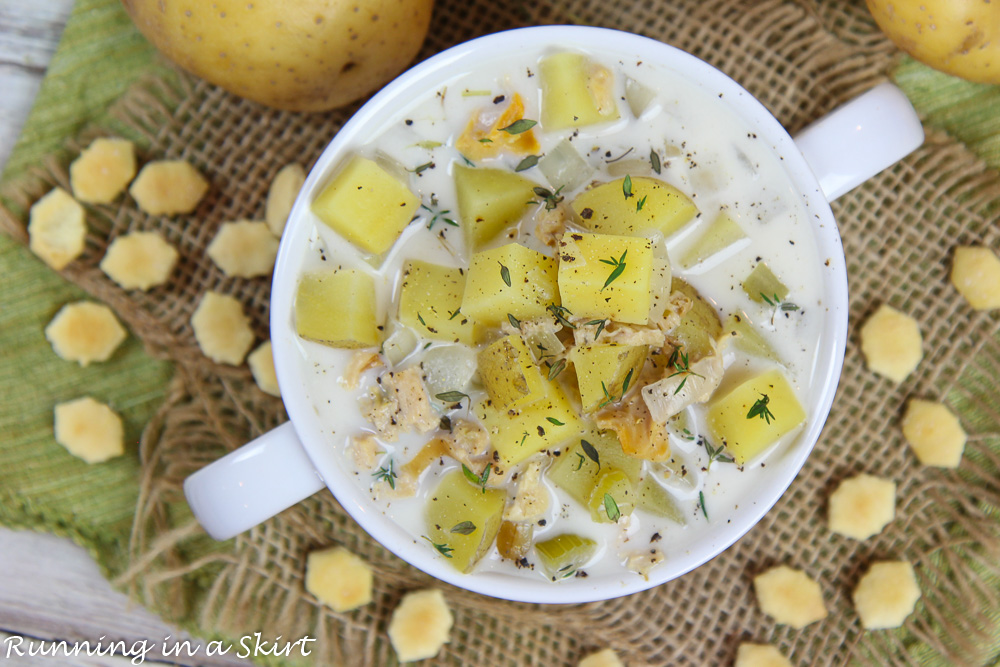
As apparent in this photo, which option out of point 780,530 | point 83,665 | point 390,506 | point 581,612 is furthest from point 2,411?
point 780,530

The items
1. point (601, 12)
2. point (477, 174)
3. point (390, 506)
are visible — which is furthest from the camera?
point (601, 12)

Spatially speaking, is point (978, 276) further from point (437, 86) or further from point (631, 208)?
point (437, 86)

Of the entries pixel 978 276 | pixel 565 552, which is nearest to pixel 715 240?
pixel 565 552

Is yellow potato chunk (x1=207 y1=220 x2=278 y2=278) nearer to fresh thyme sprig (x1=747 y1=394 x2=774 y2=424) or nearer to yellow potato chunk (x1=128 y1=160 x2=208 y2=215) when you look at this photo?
yellow potato chunk (x1=128 y1=160 x2=208 y2=215)

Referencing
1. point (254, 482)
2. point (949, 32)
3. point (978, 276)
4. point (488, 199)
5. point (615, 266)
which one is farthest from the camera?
point (978, 276)

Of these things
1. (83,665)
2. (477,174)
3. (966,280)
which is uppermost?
(477,174)

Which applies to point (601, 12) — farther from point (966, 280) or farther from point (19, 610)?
point (19, 610)
